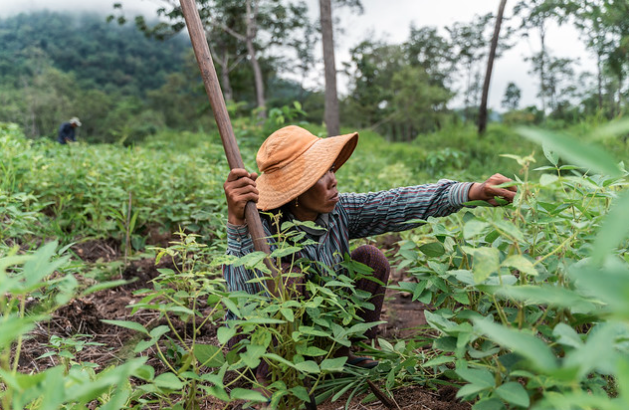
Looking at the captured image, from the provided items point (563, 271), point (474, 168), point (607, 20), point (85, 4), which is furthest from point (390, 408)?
point (85, 4)

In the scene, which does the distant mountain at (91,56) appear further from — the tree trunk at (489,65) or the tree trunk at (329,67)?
the tree trunk at (329,67)

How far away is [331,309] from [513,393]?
0.61m

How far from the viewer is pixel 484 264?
83 centimetres

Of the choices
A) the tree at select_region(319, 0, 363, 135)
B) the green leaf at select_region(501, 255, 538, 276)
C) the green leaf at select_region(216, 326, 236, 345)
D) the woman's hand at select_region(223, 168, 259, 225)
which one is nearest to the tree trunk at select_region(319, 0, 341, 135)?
the tree at select_region(319, 0, 363, 135)

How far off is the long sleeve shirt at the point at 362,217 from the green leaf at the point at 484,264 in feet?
2.42

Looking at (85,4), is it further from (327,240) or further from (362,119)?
(327,240)

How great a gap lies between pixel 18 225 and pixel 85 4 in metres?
151

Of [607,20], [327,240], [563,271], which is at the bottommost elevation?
[327,240]

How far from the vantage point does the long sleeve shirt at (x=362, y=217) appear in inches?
62.1

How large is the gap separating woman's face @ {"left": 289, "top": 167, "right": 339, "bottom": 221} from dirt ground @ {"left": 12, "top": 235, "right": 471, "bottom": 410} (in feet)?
1.68

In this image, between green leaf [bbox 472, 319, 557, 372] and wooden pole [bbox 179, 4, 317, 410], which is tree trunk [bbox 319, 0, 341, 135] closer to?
wooden pole [bbox 179, 4, 317, 410]

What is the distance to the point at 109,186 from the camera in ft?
10.2

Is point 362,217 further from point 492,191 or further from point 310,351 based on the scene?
point 310,351

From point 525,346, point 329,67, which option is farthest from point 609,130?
point 329,67
